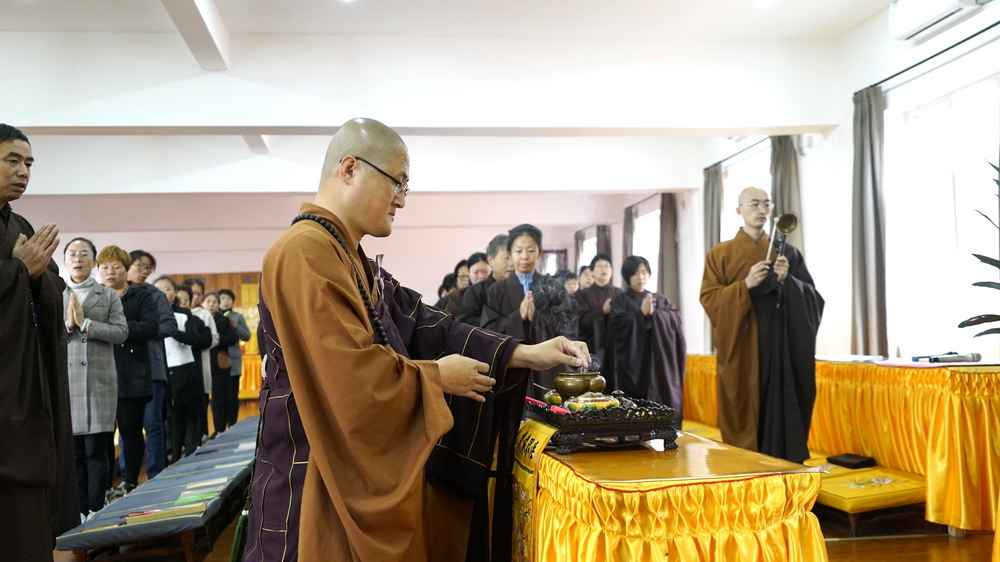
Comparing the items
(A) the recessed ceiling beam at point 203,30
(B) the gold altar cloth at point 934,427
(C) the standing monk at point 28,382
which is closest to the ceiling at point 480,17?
(A) the recessed ceiling beam at point 203,30

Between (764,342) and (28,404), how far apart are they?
3021mm

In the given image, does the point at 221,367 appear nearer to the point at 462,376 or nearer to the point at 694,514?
the point at 462,376

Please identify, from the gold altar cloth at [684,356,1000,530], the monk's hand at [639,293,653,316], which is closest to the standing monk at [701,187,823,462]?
the gold altar cloth at [684,356,1000,530]

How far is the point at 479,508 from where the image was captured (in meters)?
1.84

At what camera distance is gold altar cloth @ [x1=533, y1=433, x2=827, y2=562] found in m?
1.35

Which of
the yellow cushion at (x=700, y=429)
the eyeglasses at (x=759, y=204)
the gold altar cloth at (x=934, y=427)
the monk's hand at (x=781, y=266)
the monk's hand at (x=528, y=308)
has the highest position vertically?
the eyeglasses at (x=759, y=204)

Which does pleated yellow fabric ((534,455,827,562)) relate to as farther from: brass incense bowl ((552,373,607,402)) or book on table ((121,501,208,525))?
book on table ((121,501,208,525))

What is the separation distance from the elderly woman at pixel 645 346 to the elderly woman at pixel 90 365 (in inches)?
125

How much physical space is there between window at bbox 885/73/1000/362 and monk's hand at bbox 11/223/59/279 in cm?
443

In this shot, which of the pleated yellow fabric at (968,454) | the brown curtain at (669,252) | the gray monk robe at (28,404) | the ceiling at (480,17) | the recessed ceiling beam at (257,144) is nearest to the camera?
the gray monk robe at (28,404)

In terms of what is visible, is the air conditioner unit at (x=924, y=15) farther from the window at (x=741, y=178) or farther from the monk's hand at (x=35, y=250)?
the monk's hand at (x=35, y=250)

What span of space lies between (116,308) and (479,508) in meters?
2.72

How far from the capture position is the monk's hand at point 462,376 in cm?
150

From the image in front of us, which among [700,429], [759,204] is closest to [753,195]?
[759,204]
